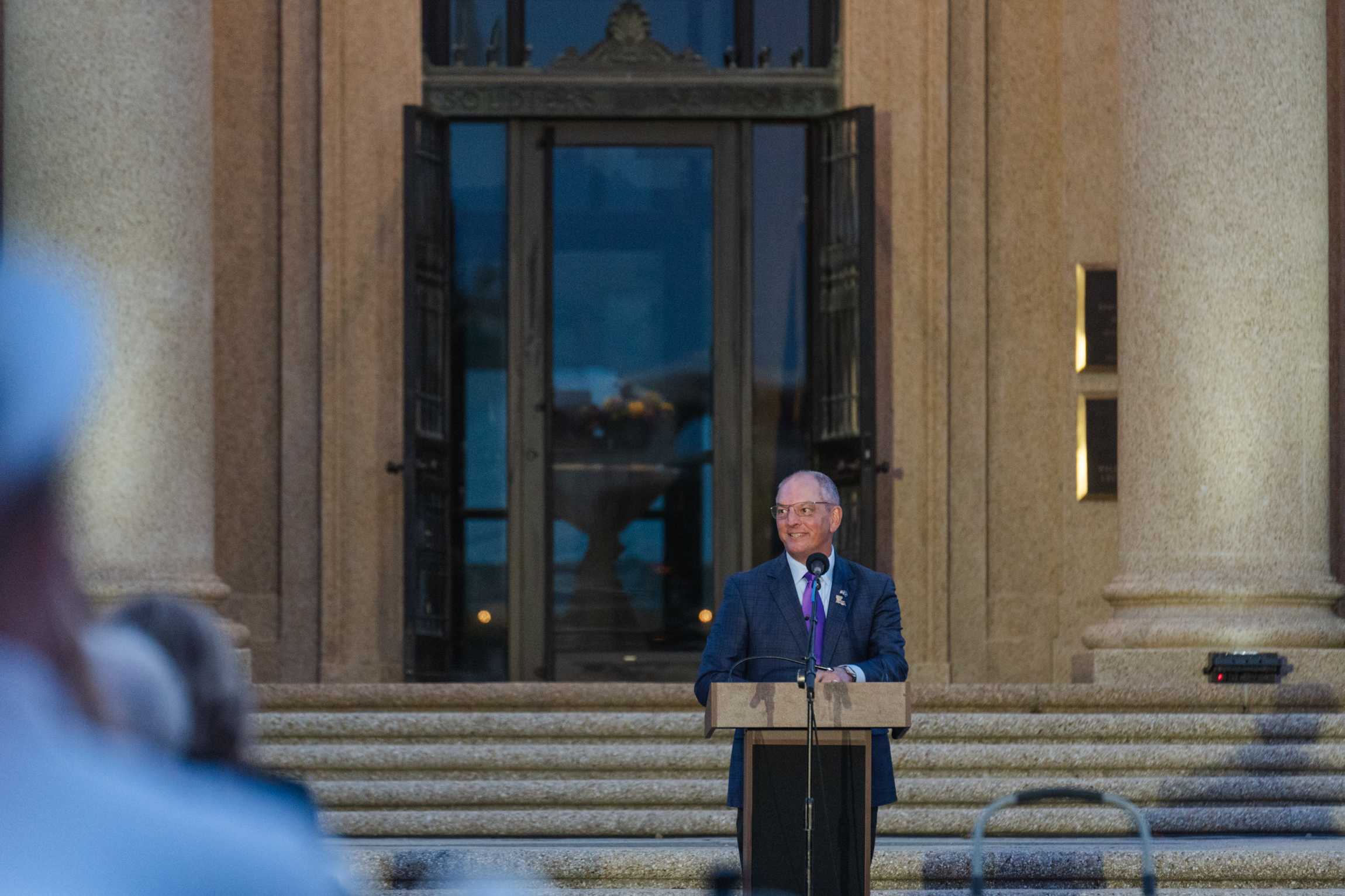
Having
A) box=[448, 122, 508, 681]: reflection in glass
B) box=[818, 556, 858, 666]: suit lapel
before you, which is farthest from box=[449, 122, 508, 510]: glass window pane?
box=[818, 556, 858, 666]: suit lapel

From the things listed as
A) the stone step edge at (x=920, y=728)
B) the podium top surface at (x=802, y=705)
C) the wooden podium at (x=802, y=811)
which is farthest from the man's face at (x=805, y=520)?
the stone step edge at (x=920, y=728)

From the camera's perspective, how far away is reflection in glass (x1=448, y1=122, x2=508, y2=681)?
46.7 feet

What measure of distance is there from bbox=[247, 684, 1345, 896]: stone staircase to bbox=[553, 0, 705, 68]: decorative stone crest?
5.28m

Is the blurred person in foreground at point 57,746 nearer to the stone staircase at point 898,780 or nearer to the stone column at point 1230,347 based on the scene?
the stone staircase at point 898,780

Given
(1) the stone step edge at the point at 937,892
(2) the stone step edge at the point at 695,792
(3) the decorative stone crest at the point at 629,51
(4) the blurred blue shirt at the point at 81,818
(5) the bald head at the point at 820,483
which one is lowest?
(1) the stone step edge at the point at 937,892

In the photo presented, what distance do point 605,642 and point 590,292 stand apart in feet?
Result: 8.11

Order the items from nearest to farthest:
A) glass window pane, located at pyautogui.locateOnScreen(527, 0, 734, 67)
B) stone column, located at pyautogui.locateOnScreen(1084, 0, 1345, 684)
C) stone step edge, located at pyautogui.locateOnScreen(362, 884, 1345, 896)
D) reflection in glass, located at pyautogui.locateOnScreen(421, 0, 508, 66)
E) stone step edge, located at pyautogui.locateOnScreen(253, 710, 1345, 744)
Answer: stone step edge, located at pyautogui.locateOnScreen(362, 884, 1345, 896)
stone step edge, located at pyautogui.locateOnScreen(253, 710, 1345, 744)
stone column, located at pyautogui.locateOnScreen(1084, 0, 1345, 684)
reflection in glass, located at pyautogui.locateOnScreen(421, 0, 508, 66)
glass window pane, located at pyautogui.locateOnScreen(527, 0, 734, 67)

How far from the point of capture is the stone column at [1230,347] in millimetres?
11102

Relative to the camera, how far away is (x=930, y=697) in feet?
35.3

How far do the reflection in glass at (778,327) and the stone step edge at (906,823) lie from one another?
5142mm

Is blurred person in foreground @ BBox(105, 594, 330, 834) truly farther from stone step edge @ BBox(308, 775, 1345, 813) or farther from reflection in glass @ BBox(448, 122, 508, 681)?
reflection in glass @ BBox(448, 122, 508, 681)

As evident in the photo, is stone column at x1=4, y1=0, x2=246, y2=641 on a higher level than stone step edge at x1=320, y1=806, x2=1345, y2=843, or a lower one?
higher

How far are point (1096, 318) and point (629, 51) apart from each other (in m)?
3.78

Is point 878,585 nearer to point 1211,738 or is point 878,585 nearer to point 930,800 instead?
point 930,800
